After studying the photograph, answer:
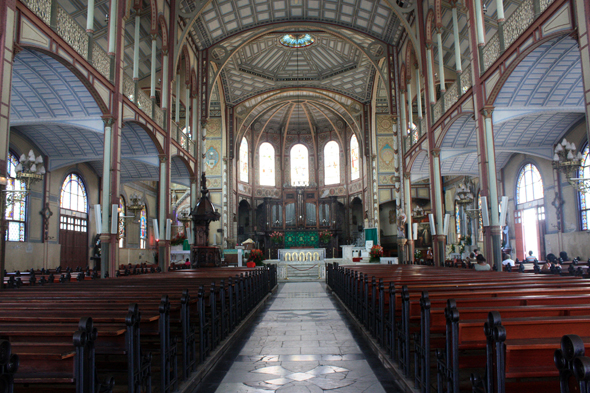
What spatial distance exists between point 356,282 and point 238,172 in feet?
88.6

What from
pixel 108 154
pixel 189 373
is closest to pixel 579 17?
pixel 189 373

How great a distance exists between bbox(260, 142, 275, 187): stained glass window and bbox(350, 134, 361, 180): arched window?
727 centimetres

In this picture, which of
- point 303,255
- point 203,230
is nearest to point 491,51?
point 203,230

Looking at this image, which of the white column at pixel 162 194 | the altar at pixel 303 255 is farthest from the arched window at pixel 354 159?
the white column at pixel 162 194

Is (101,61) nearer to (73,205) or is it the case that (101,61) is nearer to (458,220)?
(73,205)

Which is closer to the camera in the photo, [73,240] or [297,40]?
[73,240]

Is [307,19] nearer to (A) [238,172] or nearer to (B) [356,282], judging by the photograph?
(A) [238,172]

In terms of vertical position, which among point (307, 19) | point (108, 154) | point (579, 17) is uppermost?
point (307, 19)

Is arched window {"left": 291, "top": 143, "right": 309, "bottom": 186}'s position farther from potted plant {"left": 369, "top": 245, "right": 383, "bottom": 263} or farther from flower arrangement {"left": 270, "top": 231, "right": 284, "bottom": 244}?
potted plant {"left": 369, "top": 245, "right": 383, "bottom": 263}

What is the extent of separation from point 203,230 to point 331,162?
20.9 metres

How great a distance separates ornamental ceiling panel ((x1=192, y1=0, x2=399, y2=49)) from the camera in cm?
2198

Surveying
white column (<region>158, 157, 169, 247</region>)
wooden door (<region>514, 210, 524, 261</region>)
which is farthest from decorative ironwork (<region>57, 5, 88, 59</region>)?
wooden door (<region>514, 210, 524, 261</region>)

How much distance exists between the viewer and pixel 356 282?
897 cm

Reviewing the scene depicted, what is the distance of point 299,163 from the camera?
39.6 m
